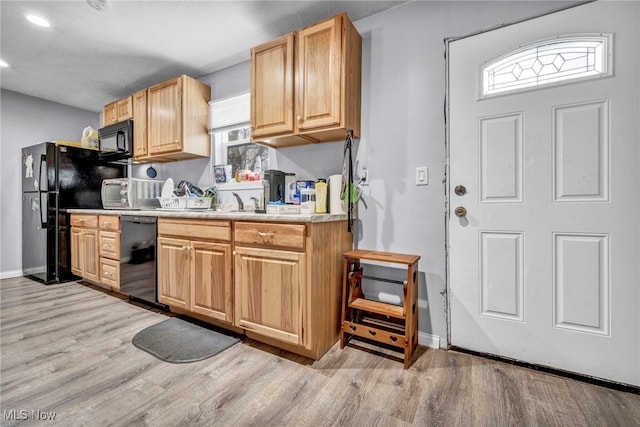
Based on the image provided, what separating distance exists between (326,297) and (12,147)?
468 cm

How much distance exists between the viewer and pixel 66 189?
10.9ft

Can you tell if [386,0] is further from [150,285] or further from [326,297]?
[150,285]

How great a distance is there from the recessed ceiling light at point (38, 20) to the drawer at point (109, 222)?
5.48ft

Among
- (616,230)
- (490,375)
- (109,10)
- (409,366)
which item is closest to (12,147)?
(109,10)

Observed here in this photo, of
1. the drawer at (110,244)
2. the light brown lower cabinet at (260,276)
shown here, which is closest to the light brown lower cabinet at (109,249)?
the drawer at (110,244)

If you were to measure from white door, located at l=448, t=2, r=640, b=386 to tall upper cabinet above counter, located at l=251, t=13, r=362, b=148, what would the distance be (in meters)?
0.70

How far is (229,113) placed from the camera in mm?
2891

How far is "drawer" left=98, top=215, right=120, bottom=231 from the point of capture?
8.92 ft

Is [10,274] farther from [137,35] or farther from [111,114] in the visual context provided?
[137,35]

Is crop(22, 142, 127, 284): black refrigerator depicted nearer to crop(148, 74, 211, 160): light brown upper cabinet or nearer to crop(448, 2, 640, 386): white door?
crop(148, 74, 211, 160): light brown upper cabinet

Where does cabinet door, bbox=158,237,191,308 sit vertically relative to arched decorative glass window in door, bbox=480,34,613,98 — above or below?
below

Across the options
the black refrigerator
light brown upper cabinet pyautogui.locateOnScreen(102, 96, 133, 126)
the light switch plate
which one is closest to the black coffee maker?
the light switch plate

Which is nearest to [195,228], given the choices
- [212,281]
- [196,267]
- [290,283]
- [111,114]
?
[196,267]

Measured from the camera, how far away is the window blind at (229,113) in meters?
2.77
